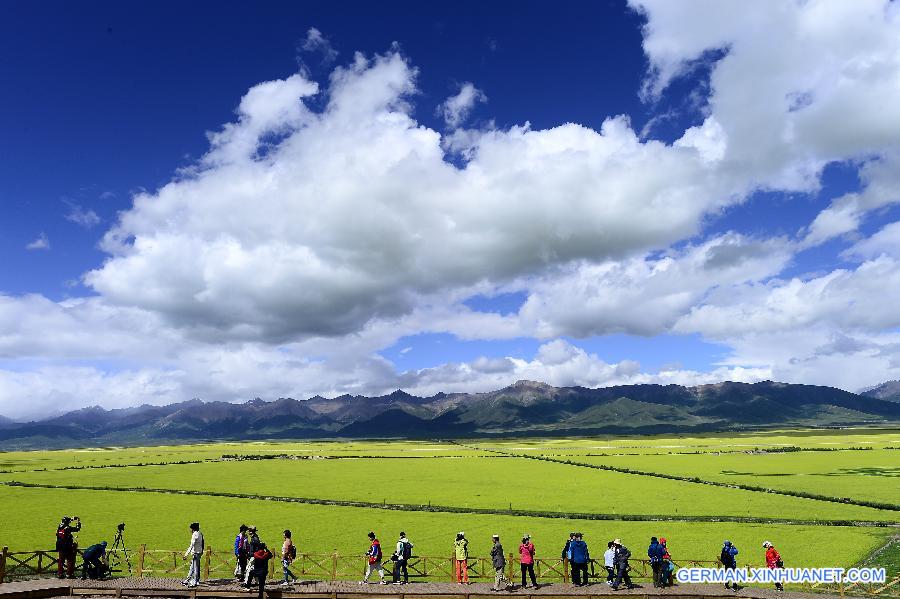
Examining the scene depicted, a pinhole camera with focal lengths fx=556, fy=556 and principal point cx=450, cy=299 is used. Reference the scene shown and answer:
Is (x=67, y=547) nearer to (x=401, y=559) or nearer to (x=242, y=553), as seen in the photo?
(x=242, y=553)

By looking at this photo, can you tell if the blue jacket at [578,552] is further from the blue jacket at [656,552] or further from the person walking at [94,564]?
the person walking at [94,564]

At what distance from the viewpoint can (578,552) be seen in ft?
94.2

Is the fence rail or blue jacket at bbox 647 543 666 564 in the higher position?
blue jacket at bbox 647 543 666 564

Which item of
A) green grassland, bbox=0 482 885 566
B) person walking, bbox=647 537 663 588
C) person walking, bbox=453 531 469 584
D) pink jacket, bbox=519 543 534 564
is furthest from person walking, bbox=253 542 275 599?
person walking, bbox=647 537 663 588

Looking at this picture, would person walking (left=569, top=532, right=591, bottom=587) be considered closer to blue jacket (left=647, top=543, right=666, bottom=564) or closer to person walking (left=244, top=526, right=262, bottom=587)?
blue jacket (left=647, top=543, right=666, bottom=564)

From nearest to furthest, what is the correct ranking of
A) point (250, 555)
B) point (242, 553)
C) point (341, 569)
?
point (250, 555) < point (242, 553) < point (341, 569)

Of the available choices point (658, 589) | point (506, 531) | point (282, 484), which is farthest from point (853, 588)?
point (282, 484)

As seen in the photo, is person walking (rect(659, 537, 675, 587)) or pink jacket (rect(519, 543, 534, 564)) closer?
pink jacket (rect(519, 543, 534, 564))

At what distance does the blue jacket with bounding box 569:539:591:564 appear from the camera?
28.6 m

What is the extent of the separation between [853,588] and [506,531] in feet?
87.3

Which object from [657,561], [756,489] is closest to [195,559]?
[657,561]

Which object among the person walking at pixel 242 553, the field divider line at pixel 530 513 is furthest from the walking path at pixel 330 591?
the field divider line at pixel 530 513

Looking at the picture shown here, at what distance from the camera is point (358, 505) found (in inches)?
2685

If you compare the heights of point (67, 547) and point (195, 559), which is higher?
point (67, 547)
